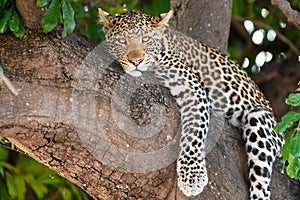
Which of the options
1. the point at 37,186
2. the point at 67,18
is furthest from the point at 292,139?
the point at 37,186

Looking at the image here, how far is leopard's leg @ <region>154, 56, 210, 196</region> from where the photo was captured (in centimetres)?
462

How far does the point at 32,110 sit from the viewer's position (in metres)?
4.20

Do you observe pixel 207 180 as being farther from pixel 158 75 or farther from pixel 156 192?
pixel 158 75

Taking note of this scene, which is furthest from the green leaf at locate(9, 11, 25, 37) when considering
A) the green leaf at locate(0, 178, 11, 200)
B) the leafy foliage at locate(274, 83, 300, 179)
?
the green leaf at locate(0, 178, 11, 200)

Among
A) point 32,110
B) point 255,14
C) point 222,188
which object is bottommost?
point 255,14

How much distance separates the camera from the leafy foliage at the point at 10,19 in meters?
4.29

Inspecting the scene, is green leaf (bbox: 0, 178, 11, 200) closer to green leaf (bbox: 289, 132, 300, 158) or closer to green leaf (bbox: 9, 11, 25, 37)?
green leaf (bbox: 9, 11, 25, 37)

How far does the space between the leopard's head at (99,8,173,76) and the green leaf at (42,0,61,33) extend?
0.63 m

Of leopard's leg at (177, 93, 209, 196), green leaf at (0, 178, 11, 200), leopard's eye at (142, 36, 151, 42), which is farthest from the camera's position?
green leaf at (0, 178, 11, 200)

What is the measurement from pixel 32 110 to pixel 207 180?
109 centimetres

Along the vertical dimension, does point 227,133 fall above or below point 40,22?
below

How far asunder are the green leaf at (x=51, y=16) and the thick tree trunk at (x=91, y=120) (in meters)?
0.17

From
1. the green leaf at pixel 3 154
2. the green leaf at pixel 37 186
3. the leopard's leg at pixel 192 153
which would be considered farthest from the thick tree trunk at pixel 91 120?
the green leaf at pixel 37 186

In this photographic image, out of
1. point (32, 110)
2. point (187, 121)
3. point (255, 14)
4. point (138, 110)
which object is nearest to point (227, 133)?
point (187, 121)
